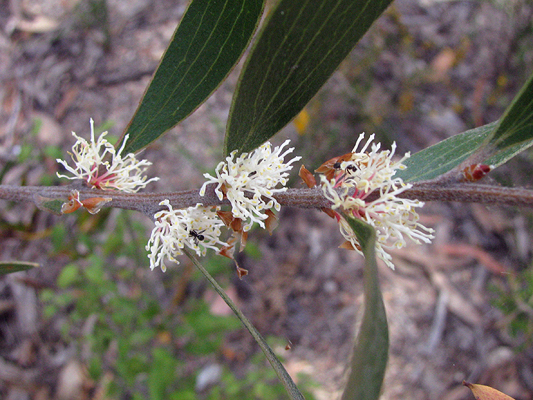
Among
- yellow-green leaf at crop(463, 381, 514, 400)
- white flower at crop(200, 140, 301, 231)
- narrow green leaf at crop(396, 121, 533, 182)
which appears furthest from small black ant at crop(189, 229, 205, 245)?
yellow-green leaf at crop(463, 381, 514, 400)

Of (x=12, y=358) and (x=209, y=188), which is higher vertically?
(x=209, y=188)

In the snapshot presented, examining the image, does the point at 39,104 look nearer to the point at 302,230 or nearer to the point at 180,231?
the point at 302,230

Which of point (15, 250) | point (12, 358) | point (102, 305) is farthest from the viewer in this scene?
point (15, 250)

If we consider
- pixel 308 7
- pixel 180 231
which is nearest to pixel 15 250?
pixel 180 231

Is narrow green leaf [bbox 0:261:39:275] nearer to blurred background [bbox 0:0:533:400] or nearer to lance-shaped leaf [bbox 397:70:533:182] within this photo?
lance-shaped leaf [bbox 397:70:533:182]

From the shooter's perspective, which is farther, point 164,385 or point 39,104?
point 39,104

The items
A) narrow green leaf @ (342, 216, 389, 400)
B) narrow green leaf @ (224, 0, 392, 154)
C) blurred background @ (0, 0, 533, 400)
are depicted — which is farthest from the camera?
blurred background @ (0, 0, 533, 400)

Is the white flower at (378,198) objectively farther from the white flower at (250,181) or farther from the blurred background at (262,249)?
the blurred background at (262,249)

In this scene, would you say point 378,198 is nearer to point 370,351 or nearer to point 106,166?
point 370,351
